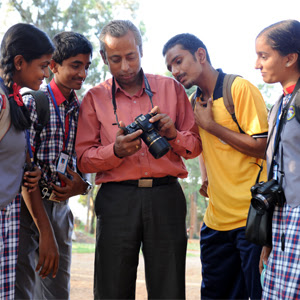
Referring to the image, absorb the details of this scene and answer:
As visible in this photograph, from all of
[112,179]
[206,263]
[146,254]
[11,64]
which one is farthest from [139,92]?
[206,263]

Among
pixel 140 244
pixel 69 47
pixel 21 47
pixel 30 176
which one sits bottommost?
pixel 140 244

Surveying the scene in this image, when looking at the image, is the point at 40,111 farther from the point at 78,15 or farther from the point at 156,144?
the point at 78,15

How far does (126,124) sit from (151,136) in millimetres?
370

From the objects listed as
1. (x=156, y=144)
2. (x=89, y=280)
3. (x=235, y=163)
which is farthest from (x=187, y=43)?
(x=89, y=280)

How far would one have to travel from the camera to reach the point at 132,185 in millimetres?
2678

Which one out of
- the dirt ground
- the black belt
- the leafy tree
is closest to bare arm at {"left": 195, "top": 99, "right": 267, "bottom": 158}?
the black belt

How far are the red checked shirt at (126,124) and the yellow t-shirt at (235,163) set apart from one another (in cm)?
21

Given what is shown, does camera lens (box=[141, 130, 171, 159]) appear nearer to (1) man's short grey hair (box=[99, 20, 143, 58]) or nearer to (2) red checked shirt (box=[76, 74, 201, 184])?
(2) red checked shirt (box=[76, 74, 201, 184])

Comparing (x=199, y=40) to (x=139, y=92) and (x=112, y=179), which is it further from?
(x=112, y=179)

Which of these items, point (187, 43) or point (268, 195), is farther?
point (187, 43)

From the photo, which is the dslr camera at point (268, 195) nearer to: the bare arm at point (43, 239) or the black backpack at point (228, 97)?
the black backpack at point (228, 97)

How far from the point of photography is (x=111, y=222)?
A: 2.67 metres

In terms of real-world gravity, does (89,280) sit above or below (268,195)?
below

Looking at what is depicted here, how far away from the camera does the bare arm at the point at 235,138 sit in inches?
111
